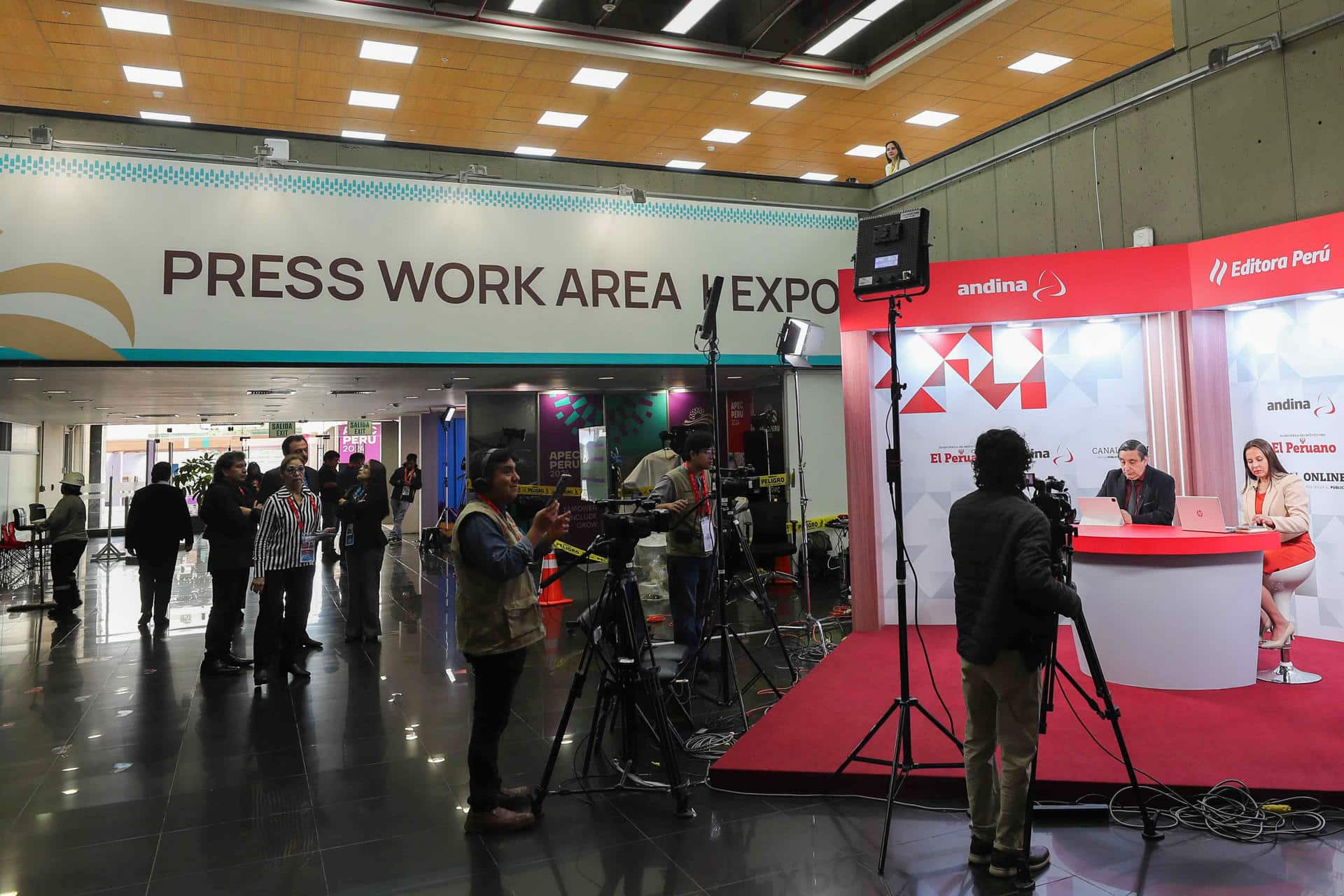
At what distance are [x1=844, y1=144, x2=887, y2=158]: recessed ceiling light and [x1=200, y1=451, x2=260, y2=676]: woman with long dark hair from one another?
1082cm

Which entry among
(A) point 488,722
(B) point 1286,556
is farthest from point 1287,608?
(A) point 488,722

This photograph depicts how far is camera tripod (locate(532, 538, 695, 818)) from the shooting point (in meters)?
3.22

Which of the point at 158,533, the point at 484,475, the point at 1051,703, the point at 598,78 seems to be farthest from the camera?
the point at 598,78

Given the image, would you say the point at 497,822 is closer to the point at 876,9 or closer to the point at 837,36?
the point at 876,9

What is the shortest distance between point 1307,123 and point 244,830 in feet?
24.5

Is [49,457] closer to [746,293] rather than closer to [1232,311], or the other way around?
[746,293]

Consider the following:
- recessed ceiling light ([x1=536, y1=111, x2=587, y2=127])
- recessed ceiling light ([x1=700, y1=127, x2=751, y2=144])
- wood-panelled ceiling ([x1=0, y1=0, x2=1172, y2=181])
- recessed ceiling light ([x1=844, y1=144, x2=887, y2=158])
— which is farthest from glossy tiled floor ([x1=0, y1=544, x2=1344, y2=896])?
recessed ceiling light ([x1=844, y1=144, x2=887, y2=158])

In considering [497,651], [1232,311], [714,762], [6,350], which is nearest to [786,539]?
[1232,311]

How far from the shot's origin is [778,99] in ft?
36.9

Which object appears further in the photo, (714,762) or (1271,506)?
(1271,506)

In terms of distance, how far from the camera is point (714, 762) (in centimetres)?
367

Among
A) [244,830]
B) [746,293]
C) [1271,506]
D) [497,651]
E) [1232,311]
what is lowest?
[244,830]

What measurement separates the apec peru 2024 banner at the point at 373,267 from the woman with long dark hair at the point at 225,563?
6.21ft

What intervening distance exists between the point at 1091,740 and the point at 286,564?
484 centimetres
